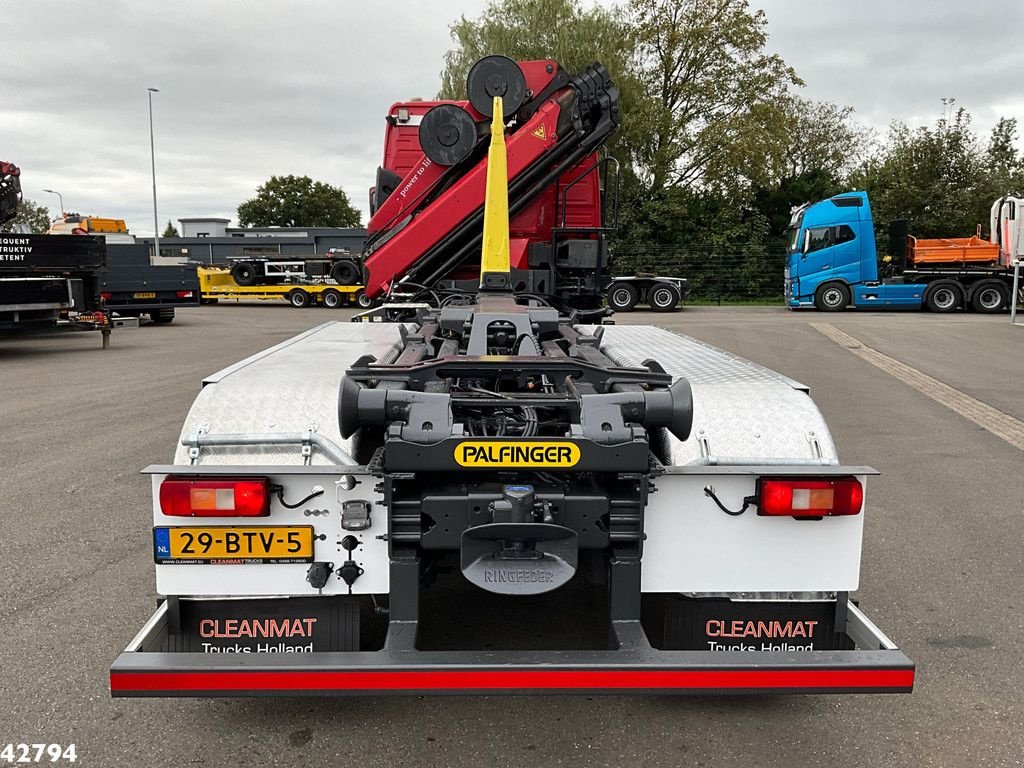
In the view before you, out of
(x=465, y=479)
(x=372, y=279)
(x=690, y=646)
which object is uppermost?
(x=372, y=279)

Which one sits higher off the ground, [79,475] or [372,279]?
[372,279]

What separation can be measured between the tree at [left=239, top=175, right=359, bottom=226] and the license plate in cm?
7995

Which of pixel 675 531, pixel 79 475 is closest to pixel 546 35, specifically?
pixel 79 475

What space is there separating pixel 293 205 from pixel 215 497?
8109 centimetres

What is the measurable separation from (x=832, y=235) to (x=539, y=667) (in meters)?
24.7

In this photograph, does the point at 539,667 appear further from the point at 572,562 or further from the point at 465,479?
the point at 465,479

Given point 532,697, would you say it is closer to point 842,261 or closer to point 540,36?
Result: point 842,261

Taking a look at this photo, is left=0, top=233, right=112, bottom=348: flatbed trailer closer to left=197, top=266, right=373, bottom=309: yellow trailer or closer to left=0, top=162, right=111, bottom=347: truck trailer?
left=0, top=162, right=111, bottom=347: truck trailer

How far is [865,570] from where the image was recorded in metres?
4.27

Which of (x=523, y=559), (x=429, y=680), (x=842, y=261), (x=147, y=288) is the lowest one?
(x=429, y=680)

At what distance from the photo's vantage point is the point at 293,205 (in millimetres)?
79188

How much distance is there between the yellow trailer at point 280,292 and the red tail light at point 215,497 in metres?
27.0

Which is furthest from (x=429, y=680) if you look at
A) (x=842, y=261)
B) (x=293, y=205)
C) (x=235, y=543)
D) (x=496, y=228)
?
(x=293, y=205)

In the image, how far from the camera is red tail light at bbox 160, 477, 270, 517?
247cm
